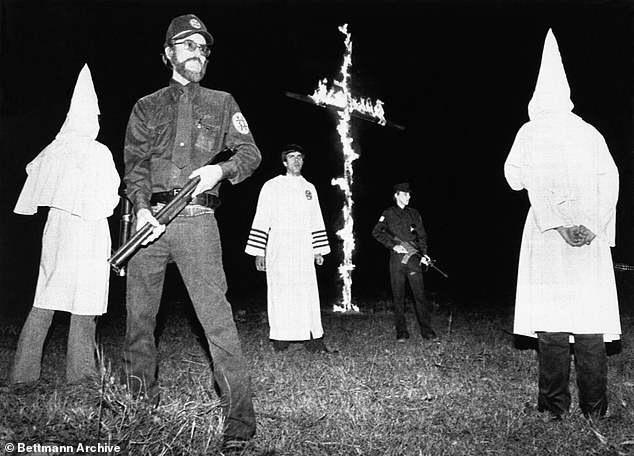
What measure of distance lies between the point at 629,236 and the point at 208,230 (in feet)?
67.1

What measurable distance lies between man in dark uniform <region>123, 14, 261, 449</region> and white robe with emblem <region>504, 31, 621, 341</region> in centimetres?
212

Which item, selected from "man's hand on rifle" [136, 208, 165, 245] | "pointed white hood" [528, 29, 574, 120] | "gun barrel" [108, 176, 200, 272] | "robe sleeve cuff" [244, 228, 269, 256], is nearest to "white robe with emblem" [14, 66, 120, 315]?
"gun barrel" [108, 176, 200, 272]

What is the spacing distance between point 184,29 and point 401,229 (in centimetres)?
617

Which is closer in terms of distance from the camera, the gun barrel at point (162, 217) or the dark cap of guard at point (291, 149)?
the gun barrel at point (162, 217)

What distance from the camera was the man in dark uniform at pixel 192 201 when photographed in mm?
3402

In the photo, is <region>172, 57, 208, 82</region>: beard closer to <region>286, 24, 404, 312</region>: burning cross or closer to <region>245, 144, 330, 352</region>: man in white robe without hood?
<region>245, 144, 330, 352</region>: man in white robe without hood

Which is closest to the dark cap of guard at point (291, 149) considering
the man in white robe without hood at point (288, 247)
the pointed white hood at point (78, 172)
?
the man in white robe without hood at point (288, 247)

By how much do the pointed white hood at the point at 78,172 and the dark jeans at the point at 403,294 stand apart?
490 centimetres

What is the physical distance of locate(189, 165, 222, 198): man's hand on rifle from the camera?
3.39m

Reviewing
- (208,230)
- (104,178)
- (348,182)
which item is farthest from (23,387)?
(348,182)

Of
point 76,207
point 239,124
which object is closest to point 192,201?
point 239,124

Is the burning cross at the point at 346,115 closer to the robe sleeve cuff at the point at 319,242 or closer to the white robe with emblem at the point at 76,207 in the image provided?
the robe sleeve cuff at the point at 319,242

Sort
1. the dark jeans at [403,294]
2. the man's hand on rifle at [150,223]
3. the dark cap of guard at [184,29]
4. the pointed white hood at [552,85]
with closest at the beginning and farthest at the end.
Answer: the man's hand on rifle at [150,223]
the dark cap of guard at [184,29]
the pointed white hood at [552,85]
the dark jeans at [403,294]

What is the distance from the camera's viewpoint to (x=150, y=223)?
3.39m
